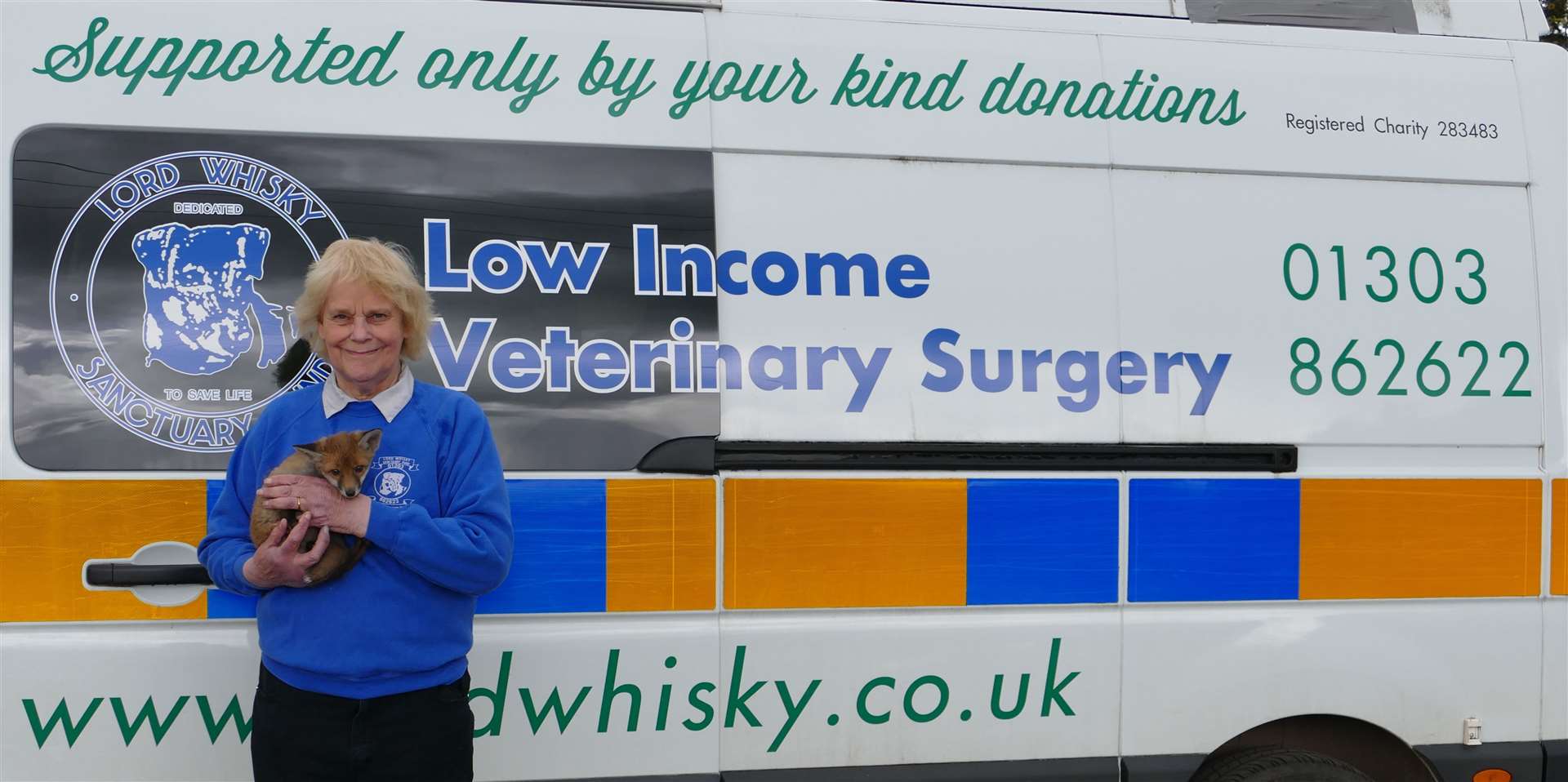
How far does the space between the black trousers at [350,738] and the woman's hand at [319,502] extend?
12.5 inches

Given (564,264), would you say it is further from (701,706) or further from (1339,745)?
(1339,745)

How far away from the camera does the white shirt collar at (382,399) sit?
209 cm

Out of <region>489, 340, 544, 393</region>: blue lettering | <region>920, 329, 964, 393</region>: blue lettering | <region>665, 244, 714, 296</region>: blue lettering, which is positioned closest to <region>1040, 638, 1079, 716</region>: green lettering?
<region>920, 329, 964, 393</region>: blue lettering

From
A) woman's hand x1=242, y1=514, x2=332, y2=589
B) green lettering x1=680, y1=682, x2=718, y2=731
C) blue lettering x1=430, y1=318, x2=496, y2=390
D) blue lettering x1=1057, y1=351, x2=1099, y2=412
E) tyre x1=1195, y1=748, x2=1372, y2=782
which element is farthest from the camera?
tyre x1=1195, y1=748, x2=1372, y2=782

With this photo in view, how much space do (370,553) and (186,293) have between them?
2.65 feet

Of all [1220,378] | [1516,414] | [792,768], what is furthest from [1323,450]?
[792,768]

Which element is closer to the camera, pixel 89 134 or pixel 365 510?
pixel 365 510

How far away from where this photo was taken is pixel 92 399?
2.39 meters

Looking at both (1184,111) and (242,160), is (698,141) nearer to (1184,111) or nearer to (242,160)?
(242,160)

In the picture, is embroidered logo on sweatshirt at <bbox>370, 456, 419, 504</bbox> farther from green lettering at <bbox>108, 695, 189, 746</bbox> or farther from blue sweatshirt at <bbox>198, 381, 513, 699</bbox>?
green lettering at <bbox>108, 695, 189, 746</bbox>

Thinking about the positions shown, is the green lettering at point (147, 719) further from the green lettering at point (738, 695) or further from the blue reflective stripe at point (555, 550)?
the green lettering at point (738, 695)

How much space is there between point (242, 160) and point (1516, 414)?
303 centimetres

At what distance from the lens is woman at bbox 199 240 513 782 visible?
6.48 feet

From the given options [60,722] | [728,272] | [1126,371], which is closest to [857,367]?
[728,272]
